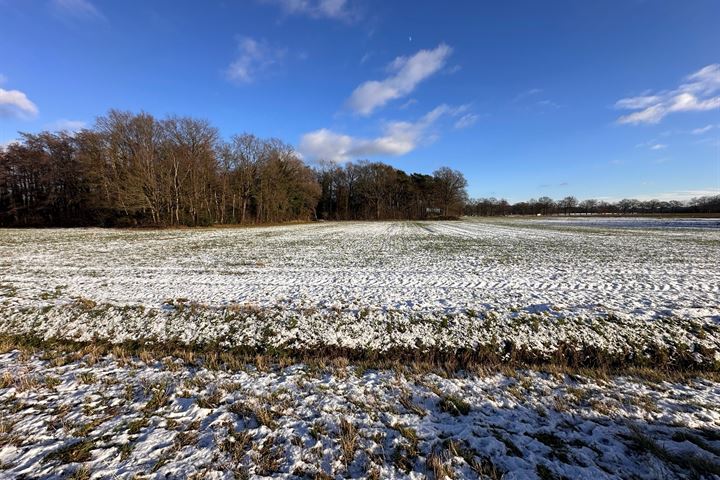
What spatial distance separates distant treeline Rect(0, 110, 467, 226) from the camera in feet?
131

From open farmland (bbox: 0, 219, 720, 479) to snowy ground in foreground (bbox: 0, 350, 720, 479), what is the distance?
0.08 feet

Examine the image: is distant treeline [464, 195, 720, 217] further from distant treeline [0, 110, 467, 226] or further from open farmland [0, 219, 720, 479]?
open farmland [0, 219, 720, 479]

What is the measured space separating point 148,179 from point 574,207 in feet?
621

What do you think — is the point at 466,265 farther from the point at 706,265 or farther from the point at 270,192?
the point at 270,192

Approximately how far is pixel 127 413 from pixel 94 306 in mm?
5589

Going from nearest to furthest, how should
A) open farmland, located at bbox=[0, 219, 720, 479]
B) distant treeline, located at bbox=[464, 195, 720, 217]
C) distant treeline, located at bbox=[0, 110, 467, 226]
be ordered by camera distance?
open farmland, located at bbox=[0, 219, 720, 479]
distant treeline, located at bbox=[0, 110, 467, 226]
distant treeline, located at bbox=[464, 195, 720, 217]

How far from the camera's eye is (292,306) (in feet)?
25.5

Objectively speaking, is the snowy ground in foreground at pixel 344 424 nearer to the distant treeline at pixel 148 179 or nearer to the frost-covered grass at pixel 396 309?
the frost-covered grass at pixel 396 309

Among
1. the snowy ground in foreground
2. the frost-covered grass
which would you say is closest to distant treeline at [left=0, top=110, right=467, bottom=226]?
the frost-covered grass

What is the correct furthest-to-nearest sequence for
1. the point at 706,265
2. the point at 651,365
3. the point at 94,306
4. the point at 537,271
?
the point at 706,265
the point at 537,271
the point at 94,306
the point at 651,365

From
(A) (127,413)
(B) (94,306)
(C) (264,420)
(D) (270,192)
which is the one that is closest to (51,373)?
(A) (127,413)

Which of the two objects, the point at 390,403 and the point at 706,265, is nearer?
the point at 390,403

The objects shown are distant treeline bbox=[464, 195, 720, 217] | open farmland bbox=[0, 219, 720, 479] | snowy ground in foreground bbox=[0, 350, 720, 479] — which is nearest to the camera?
snowy ground in foreground bbox=[0, 350, 720, 479]

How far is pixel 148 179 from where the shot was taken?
1549 inches
